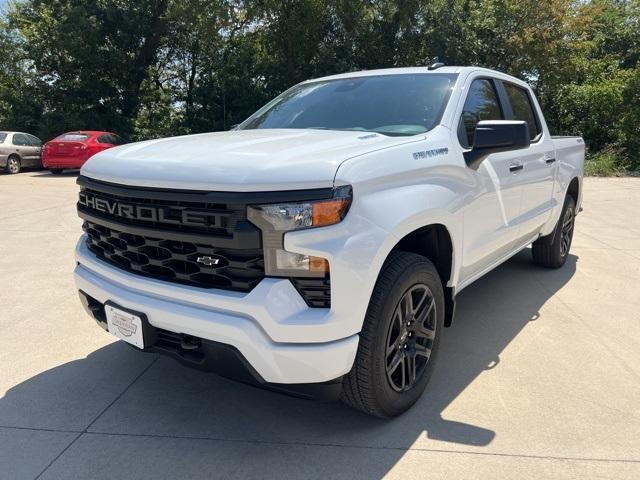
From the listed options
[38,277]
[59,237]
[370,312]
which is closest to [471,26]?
[59,237]

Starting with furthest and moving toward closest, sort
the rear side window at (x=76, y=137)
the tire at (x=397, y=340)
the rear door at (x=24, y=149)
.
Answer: the rear door at (x=24, y=149) < the rear side window at (x=76, y=137) < the tire at (x=397, y=340)

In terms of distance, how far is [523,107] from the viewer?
4566mm

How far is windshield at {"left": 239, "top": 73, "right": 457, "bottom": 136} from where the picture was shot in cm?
322

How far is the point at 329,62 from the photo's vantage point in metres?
20.2

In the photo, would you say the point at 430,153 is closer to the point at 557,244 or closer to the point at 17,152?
the point at 557,244

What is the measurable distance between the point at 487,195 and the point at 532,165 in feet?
3.52

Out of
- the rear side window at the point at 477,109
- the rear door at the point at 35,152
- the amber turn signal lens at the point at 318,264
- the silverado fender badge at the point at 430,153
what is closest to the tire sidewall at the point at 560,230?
the rear side window at the point at 477,109

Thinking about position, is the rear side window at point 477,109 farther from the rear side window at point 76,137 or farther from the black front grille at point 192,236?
the rear side window at point 76,137

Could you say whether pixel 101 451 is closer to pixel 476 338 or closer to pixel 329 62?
pixel 476 338

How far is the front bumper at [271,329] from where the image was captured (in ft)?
7.02

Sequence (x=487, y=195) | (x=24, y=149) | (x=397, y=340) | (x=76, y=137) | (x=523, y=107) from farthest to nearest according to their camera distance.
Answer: (x=24, y=149), (x=76, y=137), (x=523, y=107), (x=487, y=195), (x=397, y=340)

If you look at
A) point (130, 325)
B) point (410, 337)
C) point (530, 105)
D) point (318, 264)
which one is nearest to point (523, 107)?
point (530, 105)

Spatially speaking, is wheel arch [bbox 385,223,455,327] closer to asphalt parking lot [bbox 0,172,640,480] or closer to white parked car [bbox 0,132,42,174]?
asphalt parking lot [bbox 0,172,640,480]

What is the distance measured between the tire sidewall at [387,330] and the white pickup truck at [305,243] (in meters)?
0.01
